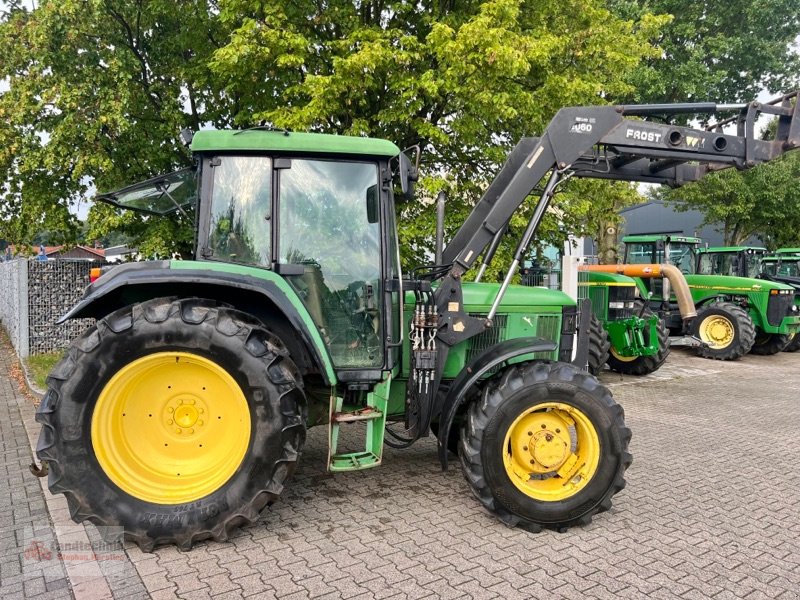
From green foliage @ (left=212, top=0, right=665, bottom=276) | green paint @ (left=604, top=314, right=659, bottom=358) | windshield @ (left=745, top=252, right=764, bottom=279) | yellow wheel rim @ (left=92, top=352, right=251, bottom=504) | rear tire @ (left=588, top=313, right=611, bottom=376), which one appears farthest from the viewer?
windshield @ (left=745, top=252, right=764, bottom=279)

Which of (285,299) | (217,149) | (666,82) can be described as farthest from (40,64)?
(666,82)

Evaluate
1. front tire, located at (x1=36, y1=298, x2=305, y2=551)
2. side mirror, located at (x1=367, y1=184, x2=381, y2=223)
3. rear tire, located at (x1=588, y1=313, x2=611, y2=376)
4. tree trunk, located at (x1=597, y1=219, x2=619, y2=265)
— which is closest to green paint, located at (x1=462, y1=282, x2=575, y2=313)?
side mirror, located at (x1=367, y1=184, x2=381, y2=223)

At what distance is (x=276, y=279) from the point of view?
3.76 metres

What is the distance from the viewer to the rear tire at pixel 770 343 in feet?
41.8

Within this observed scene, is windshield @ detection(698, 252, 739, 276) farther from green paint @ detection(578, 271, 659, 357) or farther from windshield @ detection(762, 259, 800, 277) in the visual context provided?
green paint @ detection(578, 271, 659, 357)

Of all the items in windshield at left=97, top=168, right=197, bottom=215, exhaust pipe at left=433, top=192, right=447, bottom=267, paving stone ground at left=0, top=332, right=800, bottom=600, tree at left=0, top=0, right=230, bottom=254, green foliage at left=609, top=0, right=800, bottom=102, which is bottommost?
paving stone ground at left=0, top=332, right=800, bottom=600

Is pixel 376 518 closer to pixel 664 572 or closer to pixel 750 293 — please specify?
pixel 664 572

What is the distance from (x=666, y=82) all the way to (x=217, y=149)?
54.2ft

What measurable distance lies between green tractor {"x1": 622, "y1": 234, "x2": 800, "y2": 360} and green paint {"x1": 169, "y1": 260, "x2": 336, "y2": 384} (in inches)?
368

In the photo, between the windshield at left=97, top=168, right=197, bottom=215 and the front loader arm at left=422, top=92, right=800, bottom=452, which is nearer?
the front loader arm at left=422, top=92, right=800, bottom=452

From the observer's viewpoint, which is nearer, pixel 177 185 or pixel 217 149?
pixel 217 149

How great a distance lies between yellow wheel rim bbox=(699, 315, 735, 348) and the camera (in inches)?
476

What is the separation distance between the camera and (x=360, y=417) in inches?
154

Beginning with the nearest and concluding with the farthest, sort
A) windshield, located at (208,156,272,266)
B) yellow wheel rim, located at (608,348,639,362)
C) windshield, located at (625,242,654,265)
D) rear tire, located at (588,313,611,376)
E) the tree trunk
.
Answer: windshield, located at (208,156,272,266) → rear tire, located at (588,313,611,376) → yellow wheel rim, located at (608,348,639,362) → windshield, located at (625,242,654,265) → the tree trunk
